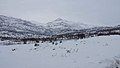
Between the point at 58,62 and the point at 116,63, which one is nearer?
the point at 116,63

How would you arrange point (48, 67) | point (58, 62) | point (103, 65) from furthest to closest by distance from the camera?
1. point (58, 62)
2. point (48, 67)
3. point (103, 65)

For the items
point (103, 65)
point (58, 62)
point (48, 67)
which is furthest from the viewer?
point (58, 62)

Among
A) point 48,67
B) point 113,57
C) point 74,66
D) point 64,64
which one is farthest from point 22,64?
point 113,57

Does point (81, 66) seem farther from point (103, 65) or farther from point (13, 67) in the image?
point (13, 67)

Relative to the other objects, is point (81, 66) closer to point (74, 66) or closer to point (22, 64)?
point (74, 66)

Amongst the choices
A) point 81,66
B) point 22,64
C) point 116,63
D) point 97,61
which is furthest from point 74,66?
point 22,64

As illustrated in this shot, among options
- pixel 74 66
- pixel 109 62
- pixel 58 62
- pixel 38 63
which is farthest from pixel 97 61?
pixel 38 63

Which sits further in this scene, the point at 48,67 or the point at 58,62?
the point at 58,62

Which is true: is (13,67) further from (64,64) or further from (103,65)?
(103,65)
